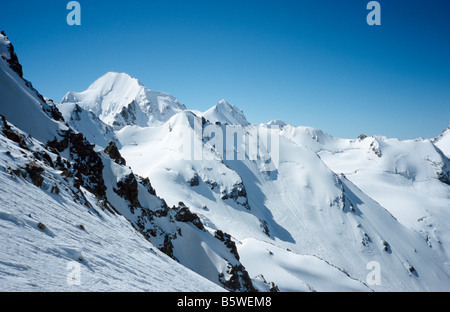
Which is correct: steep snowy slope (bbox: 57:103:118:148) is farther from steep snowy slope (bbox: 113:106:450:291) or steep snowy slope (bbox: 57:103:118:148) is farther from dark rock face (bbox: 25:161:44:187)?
dark rock face (bbox: 25:161:44:187)

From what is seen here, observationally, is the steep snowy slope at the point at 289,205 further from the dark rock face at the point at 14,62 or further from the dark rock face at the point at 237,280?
the dark rock face at the point at 14,62

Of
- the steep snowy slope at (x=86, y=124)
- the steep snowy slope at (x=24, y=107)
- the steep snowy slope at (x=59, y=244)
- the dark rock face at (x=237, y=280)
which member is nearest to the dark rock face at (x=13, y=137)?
the steep snowy slope at (x=59, y=244)

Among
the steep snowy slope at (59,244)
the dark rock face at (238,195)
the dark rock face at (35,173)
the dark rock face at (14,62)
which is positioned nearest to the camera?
the steep snowy slope at (59,244)

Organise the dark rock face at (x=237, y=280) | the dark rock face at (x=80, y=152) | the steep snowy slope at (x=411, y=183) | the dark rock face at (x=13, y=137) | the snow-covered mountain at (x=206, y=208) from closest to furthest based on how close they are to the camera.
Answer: the snow-covered mountain at (x=206, y=208)
the dark rock face at (x=13, y=137)
the dark rock face at (x=80, y=152)
the dark rock face at (x=237, y=280)
the steep snowy slope at (x=411, y=183)

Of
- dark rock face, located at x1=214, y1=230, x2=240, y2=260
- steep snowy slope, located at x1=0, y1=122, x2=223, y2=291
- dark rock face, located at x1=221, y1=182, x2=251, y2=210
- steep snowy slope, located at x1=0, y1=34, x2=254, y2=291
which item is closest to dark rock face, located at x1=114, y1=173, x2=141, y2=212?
steep snowy slope, located at x1=0, y1=34, x2=254, y2=291

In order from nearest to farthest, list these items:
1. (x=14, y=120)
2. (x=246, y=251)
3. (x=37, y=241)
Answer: (x=37, y=241) < (x=14, y=120) < (x=246, y=251)
